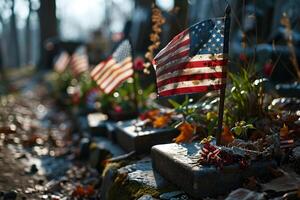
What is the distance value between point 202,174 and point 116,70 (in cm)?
334

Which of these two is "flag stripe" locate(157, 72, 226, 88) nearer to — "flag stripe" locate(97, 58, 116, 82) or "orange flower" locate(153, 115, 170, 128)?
"orange flower" locate(153, 115, 170, 128)

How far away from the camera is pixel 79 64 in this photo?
11250 millimetres

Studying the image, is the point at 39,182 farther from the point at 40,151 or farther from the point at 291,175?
the point at 291,175

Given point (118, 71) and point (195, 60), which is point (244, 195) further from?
point (118, 71)

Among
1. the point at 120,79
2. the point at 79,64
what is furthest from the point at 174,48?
the point at 79,64

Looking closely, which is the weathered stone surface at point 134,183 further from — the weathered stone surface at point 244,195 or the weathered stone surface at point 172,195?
the weathered stone surface at point 244,195

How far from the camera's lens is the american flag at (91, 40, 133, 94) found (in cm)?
621

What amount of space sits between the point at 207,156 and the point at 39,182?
2.63 meters

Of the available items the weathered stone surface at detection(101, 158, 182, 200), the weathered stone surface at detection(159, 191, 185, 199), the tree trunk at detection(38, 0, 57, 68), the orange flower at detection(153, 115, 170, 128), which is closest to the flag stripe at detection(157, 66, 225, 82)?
the weathered stone surface at detection(101, 158, 182, 200)

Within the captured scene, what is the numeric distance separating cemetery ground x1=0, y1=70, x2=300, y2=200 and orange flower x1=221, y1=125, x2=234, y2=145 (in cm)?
26

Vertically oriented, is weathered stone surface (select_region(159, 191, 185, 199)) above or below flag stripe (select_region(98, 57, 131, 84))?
below

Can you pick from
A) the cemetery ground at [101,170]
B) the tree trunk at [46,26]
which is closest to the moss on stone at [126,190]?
the cemetery ground at [101,170]

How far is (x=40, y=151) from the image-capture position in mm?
6992

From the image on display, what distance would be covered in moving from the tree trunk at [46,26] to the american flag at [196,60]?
58.2 feet
